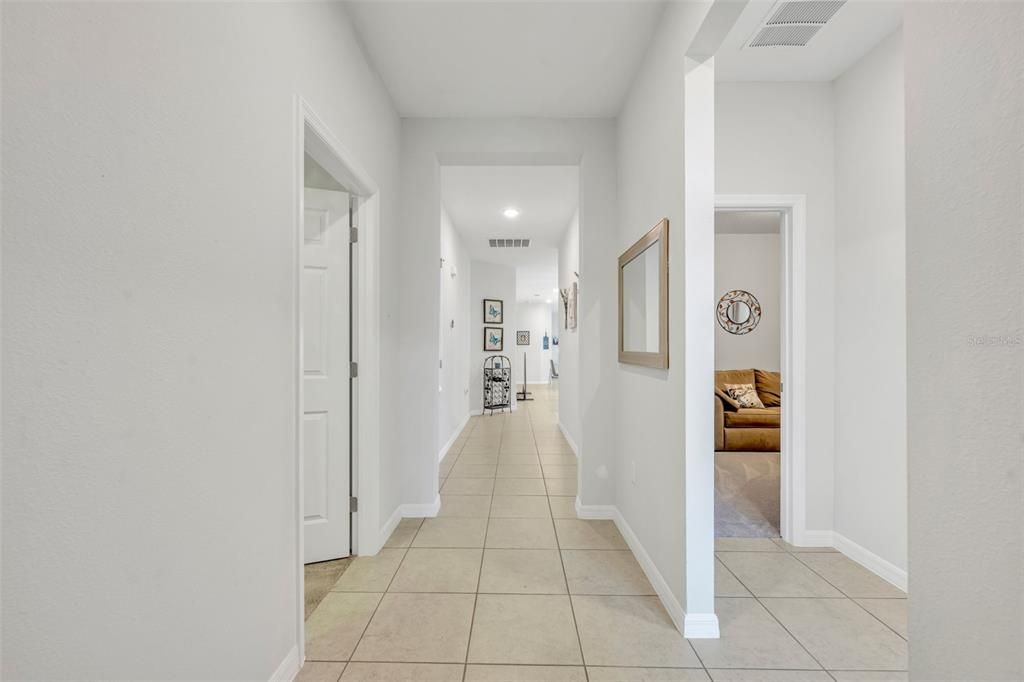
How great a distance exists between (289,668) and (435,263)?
2.30m

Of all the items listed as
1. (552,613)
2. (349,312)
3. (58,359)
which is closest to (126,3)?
(58,359)

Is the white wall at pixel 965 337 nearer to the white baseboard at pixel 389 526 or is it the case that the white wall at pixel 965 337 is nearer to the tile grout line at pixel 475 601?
the tile grout line at pixel 475 601

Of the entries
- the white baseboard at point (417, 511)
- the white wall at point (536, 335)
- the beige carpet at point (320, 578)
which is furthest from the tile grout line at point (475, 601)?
the white wall at point (536, 335)

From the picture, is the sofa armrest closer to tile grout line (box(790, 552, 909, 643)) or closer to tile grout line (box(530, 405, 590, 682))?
tile grout line (box(790, 552, 909, 643))

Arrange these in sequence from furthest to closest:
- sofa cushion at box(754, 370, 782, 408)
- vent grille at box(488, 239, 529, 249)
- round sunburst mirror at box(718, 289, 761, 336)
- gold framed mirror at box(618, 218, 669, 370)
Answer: vent grille at box(488, 239, 529, 249)
round sunburst mirror at box(718, 289, 761, 336)
sofa cushion at box(754, 370, 782, 408)
gold framed mirror at box(618, 218, 669, 370)

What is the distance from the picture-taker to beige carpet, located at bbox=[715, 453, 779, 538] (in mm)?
2883

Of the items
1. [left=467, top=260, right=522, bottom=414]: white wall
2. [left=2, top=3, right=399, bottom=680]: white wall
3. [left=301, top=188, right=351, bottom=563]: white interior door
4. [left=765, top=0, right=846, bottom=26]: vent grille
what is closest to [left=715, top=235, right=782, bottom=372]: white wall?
[left=467, top=260, right=522, bottom=414]: white wall

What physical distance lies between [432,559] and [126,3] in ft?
8.12

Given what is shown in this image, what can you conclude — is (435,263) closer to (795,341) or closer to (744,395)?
(795,341)

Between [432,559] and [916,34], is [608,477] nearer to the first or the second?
[432,559]

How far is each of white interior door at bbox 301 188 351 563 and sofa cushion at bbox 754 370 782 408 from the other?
5.05m

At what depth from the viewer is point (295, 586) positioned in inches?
63.4

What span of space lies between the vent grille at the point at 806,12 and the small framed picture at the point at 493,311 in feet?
20.4

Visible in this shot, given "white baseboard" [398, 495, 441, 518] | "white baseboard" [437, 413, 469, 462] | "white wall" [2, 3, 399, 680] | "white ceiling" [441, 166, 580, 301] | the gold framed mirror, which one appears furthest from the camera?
"white baseboard" [437, 413, 469, 462]
